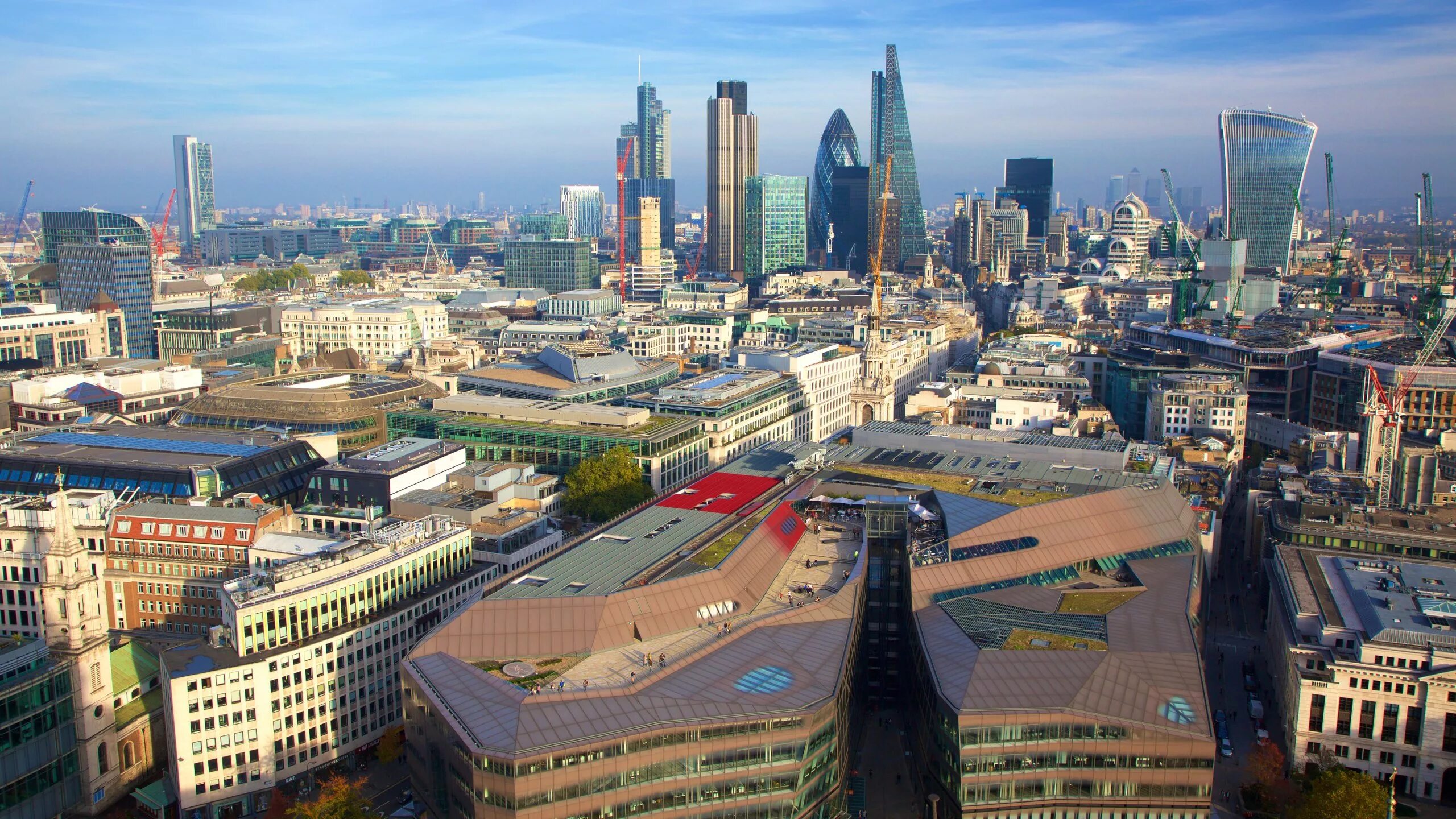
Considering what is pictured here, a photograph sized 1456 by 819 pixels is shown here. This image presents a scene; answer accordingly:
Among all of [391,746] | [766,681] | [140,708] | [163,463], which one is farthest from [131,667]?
[766,681]

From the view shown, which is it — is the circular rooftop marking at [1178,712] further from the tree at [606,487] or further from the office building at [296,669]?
the tree at [606,487]

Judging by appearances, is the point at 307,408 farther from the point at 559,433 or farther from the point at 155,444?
the point at 559,433

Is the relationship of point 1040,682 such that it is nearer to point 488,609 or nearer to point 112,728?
point 488,609

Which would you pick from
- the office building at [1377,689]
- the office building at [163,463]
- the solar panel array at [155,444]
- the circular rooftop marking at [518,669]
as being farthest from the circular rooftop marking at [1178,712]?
the solar panel array at [155,444]

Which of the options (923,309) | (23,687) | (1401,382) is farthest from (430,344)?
(1401,382)

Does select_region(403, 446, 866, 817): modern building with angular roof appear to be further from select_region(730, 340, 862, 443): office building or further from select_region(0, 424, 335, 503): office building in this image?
select_region(730, 340, 862, 443): office building

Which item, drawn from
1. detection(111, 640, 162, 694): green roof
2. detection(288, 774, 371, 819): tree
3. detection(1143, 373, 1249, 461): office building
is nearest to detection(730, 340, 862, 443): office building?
detection(1143, 373, 1249, 461): office building

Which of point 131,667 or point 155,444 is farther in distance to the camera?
point 155,444
